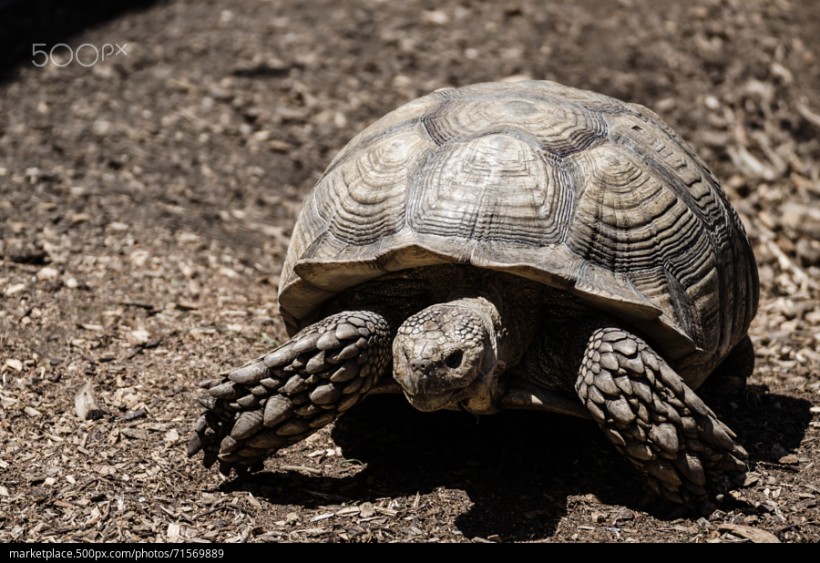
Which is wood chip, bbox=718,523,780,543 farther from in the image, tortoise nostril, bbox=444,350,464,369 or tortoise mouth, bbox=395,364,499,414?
tortoise nostril, bbox=444,350,464,369

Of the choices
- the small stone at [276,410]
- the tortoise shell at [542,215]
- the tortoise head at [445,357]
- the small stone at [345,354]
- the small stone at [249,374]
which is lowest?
the small stone at [276,410]

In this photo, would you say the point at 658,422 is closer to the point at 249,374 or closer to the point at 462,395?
the point at 462,395

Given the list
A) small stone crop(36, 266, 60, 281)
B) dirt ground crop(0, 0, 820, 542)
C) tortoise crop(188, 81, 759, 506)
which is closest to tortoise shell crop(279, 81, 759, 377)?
tortoise crop(188, 81, 759, 506)

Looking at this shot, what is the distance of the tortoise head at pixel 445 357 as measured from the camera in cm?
367

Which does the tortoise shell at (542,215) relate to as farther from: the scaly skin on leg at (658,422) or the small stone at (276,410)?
the small stone at (276,410)

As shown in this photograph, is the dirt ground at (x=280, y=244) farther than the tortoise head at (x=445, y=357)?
Yes

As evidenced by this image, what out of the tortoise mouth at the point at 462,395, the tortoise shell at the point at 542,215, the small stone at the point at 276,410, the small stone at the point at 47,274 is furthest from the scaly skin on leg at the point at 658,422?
the small stone at the point at 47,274

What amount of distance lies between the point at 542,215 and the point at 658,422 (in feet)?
3.20

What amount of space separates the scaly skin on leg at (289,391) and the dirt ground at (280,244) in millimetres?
226

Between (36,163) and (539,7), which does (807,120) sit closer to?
(539,7)

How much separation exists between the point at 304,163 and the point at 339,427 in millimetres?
3380

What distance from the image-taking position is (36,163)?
22.8ft

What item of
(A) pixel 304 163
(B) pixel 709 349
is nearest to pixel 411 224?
(B) pixel 709 349

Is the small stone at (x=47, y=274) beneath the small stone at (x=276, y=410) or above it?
beneath
